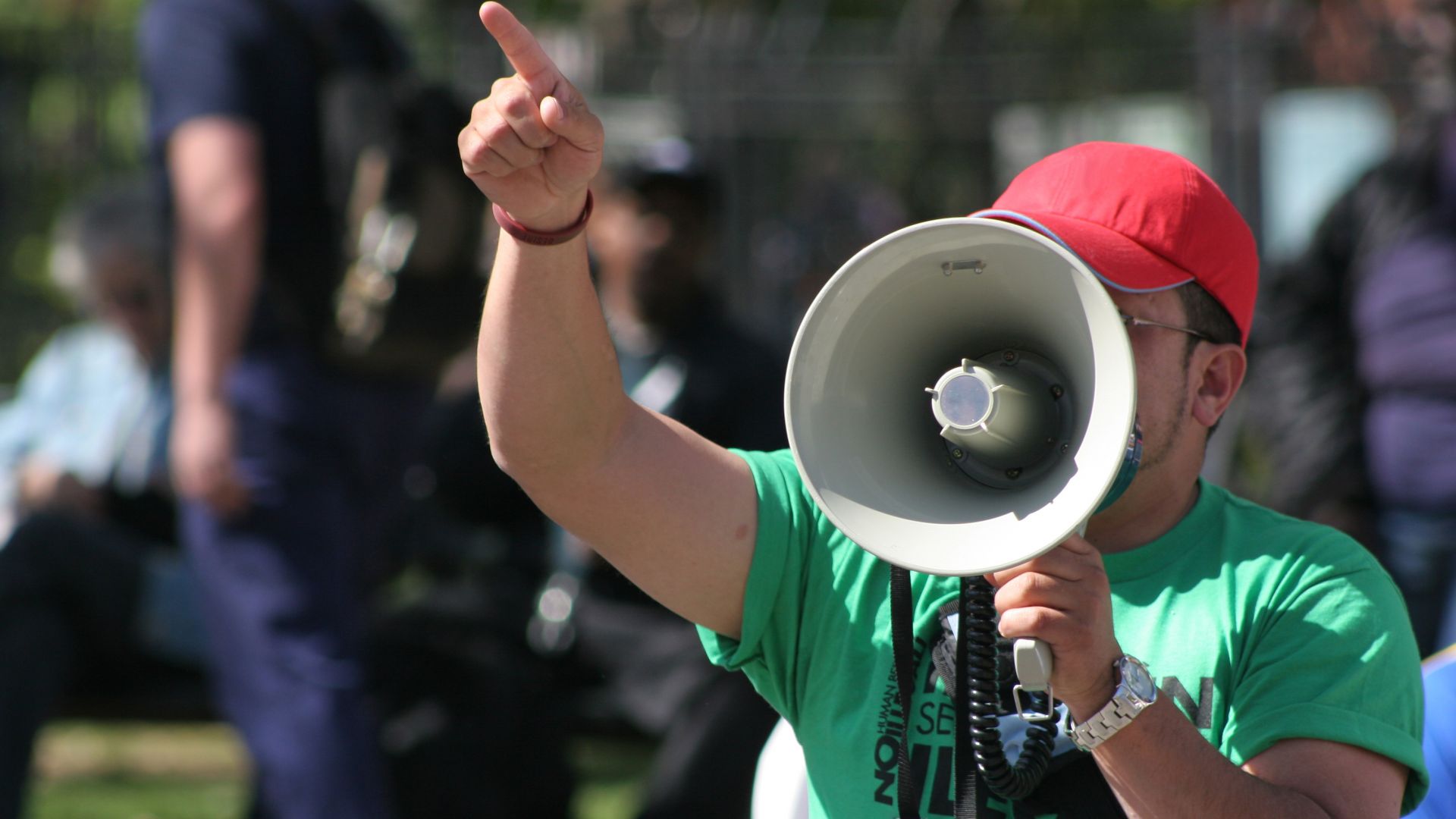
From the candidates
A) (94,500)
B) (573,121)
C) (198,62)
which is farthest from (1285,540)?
(94,500)

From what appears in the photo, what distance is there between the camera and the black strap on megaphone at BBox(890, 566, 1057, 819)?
1.56 m

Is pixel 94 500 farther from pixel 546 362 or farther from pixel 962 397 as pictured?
pixel 962 397

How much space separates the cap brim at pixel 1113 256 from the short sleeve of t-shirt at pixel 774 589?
15.7 inches

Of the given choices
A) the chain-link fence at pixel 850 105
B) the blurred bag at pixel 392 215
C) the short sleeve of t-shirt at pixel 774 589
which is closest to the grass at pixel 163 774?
the blurred bag at pixel 392 215

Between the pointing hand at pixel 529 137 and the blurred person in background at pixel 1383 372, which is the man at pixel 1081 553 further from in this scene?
the blurred person in background at pixel 1383 372

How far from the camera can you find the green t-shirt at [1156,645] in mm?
1597

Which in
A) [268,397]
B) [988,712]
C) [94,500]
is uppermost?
[988,712]

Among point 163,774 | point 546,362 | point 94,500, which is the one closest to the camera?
point 546,362

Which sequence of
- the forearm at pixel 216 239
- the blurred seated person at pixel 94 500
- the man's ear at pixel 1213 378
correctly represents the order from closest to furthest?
the man's ear at pixel 1213 378 < the forearm at pixel 216 239 < the blurred seated person at pixel 94 500

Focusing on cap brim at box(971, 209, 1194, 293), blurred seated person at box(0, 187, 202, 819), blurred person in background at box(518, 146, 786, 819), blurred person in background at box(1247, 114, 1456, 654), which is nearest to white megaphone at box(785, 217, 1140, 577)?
cap brim at box(971, 209, 1194, 293)

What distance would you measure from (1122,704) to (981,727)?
0.17 m

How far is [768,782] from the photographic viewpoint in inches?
84.5

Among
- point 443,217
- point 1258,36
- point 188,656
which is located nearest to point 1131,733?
point 443,217

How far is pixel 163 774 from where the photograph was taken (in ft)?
18.4
